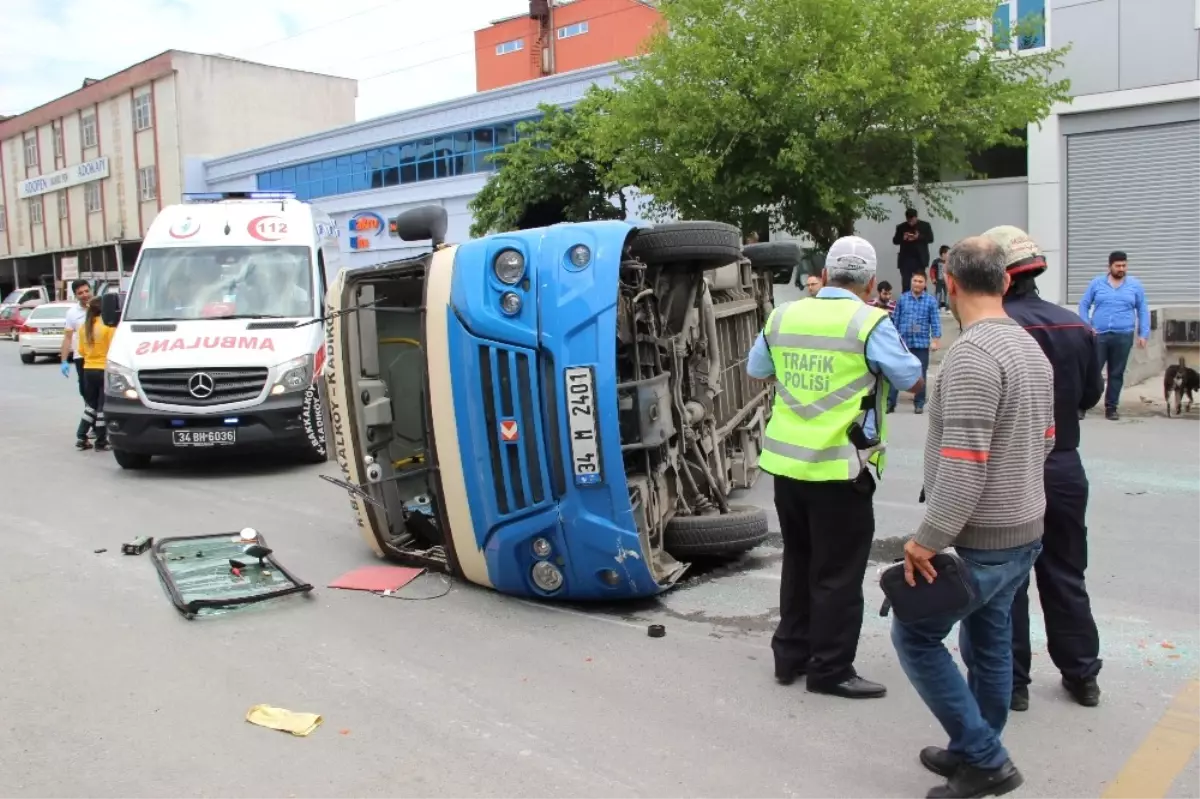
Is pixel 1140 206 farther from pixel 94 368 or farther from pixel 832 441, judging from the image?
pixel 94 368

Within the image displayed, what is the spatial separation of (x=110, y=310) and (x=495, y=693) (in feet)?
25.6

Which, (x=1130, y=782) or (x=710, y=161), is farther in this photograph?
(x=710, y=161)

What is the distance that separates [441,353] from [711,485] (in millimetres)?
1841

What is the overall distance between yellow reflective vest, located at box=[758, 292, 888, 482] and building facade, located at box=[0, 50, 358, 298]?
43343 millimetres

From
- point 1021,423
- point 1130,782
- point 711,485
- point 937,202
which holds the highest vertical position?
point 937,202

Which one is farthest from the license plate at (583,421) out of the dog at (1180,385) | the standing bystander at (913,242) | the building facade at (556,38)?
the building facade at (556,38)

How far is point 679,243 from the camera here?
5203mm

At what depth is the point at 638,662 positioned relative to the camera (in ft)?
14.9

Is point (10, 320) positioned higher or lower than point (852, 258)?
higher

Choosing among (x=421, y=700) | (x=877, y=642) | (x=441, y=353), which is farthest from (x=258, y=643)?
(x=877, y=642)

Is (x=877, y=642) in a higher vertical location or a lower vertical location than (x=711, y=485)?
lower

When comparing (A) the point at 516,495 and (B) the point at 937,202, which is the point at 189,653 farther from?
(B) the point at 937,202

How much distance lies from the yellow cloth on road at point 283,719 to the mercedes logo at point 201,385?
574cm

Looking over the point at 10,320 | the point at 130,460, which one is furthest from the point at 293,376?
the point at 10,320
